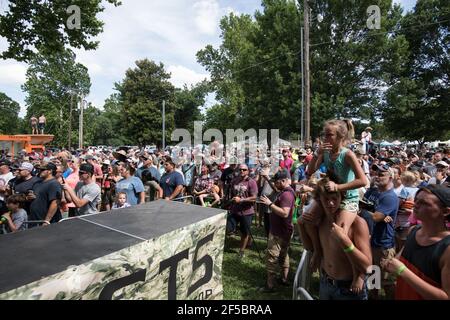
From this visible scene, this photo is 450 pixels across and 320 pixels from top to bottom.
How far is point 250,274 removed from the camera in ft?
18.4

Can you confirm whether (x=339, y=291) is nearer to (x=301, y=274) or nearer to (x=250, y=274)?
(x=301, y=274)

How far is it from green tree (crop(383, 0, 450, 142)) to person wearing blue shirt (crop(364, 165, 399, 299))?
26033 millimetres

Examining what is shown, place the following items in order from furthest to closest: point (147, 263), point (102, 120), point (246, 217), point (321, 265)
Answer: point (102, 120) → point (246, 217) → point (321, 265) → point (147, 263)

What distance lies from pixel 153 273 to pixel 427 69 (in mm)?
35373

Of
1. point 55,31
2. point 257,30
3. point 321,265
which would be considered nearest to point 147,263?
point 321,265

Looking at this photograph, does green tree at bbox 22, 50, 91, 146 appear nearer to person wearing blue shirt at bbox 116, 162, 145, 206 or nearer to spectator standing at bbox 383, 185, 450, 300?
person wearing blue shirt at bbox 116, 162, 145, 206

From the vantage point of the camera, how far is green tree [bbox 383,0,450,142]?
28703 millimetres

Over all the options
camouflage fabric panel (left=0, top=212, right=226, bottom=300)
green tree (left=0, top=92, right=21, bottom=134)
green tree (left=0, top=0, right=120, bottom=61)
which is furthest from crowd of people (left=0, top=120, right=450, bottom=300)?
green tree (left=0, top=92, right=21, bottom=134)

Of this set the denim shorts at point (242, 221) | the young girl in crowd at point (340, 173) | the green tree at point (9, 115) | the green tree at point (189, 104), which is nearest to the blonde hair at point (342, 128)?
the young girl in crowd at point (340, 173)

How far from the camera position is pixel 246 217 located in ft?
21.1

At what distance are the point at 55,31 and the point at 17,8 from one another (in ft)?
3.26

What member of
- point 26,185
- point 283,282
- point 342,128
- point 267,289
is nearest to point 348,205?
point 342,128

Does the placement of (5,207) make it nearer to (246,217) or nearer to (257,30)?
(246,217)

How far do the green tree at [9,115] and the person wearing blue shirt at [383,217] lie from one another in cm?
7009
